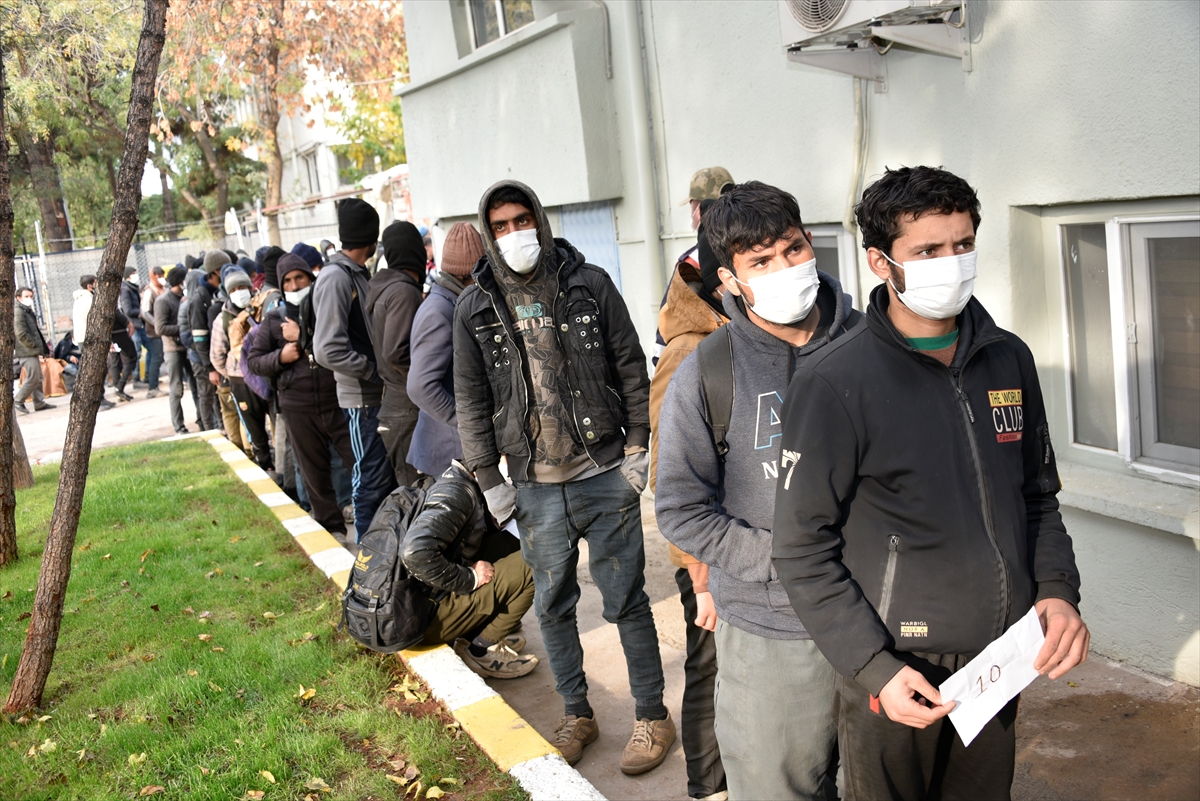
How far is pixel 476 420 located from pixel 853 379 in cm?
199

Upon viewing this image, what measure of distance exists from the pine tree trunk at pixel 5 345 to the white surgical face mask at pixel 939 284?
447 centimetres

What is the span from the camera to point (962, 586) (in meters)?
2.12

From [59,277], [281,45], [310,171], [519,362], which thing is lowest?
[519,362]

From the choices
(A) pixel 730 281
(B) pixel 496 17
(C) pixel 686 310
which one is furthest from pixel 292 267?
(A) pixel 730 281

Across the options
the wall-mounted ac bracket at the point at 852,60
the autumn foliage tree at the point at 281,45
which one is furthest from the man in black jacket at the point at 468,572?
the autumn foliage tree at the point at 281,45

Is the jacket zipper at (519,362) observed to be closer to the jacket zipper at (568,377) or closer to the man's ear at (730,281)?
the jacket zipper at (568,377)

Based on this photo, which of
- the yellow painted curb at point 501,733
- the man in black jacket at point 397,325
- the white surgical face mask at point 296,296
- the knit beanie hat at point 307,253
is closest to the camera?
the yellow painted curb at point 501,733

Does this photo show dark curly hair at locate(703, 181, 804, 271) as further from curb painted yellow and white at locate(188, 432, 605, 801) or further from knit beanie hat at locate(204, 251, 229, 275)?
knit beanie hat at locate(204, 251, 229, 275)

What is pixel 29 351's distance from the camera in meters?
14.4

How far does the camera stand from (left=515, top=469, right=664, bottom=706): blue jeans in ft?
12.6

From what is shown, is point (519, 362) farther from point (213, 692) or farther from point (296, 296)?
point (296, 296)

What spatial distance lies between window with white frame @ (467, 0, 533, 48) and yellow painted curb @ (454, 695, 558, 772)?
20.8 feet

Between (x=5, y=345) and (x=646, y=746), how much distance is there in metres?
4.24

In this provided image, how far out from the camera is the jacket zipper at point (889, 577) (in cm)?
213
